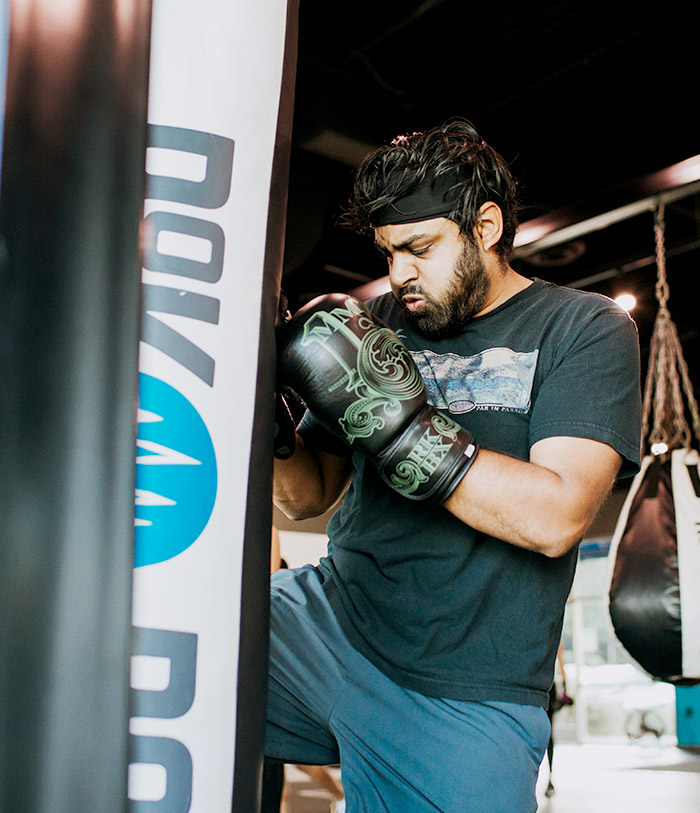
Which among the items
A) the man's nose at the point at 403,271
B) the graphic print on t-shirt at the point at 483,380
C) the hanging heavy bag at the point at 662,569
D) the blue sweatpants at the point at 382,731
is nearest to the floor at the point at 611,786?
the hanging heavy bag at the point at 662,569

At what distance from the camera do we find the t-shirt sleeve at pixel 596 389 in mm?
1190

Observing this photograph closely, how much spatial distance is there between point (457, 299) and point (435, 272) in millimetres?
52

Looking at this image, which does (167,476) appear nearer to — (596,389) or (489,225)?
(596,389)

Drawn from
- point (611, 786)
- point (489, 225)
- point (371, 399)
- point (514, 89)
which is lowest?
point (611, 786)

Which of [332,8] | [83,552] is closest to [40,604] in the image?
[83,552]

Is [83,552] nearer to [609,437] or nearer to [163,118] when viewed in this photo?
[163,118]

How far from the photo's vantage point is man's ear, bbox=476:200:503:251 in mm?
1401

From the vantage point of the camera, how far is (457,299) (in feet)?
4.41

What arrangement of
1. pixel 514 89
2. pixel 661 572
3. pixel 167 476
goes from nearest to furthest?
pixel 167 476
pixel 661 572
pixel 514 89

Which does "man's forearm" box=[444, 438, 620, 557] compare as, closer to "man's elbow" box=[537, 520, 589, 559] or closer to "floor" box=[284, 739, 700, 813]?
"man's elbow" box=[537, 520, 589, 559]

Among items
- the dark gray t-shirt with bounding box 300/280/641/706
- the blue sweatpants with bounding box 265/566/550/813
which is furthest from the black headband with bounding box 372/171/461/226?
the blue sweatpants with bounding box 265/566/550/813

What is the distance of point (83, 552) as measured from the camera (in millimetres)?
766

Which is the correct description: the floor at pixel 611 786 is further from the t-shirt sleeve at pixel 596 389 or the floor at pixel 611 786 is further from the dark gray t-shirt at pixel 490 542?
the t-shirt sleeve at pixel 596 389

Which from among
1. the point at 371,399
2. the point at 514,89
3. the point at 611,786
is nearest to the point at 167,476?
the point at 371,399
